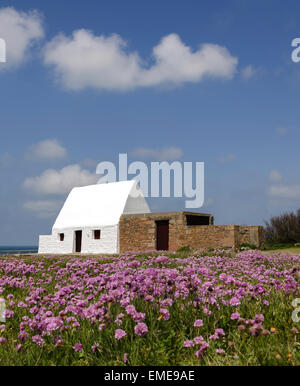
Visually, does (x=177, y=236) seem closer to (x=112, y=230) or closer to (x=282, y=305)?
(x=112, y=230)

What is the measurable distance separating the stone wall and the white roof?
1950mm

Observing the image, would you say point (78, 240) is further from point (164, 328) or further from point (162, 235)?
point (164, 328)

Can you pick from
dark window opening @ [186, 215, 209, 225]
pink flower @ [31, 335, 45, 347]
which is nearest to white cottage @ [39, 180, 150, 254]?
dark window opening @ [186, 215, 209, 225]

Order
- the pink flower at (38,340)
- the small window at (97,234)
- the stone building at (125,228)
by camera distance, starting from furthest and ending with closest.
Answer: the small window at (97,234), the stone building at (125,228), the pink flower at (38,340)

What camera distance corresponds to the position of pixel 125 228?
33.4 m

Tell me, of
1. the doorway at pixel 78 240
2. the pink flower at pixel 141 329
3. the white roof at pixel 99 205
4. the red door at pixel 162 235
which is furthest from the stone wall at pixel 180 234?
the pink flower at pixel 141 329

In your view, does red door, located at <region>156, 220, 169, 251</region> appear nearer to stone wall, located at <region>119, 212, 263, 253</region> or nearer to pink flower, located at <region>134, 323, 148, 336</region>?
stone wall, located at <region>119, 212, 263, 253</region>

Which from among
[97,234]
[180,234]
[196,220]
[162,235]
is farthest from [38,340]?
[97,234]

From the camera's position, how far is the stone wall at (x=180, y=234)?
1110 inches

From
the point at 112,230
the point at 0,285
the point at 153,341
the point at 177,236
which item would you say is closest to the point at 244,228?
the point at 177,236

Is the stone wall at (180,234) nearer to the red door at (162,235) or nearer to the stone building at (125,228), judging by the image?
the stone building at (125,228)

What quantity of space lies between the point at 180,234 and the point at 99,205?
10853 mm

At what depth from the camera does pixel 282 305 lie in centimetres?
492

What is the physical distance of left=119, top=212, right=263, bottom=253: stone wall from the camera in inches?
1110
